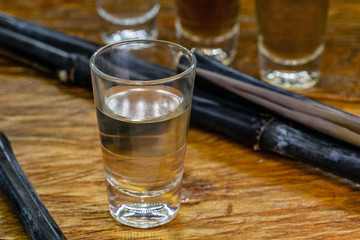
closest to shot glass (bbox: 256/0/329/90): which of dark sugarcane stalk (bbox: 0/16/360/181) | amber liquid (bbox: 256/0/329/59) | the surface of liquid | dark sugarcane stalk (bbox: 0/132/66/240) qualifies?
amber liquid (bbox: 256/0/329/59)

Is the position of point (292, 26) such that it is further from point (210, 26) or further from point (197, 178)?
point (197, 178)

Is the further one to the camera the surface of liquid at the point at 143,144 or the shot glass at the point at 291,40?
the shot glass at the point at 291,40

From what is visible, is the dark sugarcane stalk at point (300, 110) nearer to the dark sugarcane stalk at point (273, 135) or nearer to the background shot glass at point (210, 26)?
the dark sugarcane stalk at point (273, 135)

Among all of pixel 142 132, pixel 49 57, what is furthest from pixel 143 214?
pixel 49 57

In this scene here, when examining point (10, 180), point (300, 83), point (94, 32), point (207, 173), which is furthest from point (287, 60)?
point (10, 180)

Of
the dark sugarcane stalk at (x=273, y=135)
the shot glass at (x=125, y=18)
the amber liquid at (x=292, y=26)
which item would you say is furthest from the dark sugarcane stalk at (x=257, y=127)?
the shot glass at (x=125, y=18)

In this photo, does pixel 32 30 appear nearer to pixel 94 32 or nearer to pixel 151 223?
pixel 94 32
